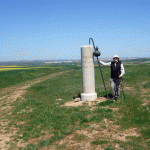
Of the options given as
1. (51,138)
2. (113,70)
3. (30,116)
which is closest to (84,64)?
(113,70)

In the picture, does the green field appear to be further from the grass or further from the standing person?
the grass

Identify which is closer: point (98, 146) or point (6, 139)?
point (98, 146)

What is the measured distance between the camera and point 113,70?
11.2m

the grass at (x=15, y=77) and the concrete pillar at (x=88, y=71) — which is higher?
the concrete pillar at (x=88, y=71)

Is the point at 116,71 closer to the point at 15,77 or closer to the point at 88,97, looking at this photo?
the point at 88,97

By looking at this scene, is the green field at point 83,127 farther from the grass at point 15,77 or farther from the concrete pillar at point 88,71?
the grass at point 15,77

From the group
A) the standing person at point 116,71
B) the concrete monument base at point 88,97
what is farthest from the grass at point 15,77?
the standing person at point 116,71

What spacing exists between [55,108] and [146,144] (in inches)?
241

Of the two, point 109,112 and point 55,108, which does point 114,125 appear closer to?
point 109,112

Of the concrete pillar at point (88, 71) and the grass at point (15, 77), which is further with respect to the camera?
the grass at point (15, 77)

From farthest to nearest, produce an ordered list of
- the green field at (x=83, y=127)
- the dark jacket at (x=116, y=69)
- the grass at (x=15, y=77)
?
the grass at (x=15, y=77), the dark jacket at (x=116, y=69), the green field at (x=83, y=127)

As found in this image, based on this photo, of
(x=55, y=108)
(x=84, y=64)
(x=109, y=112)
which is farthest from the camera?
(x=84, y=64)

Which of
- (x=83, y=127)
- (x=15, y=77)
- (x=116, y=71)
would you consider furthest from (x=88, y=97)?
(x=15, y=77)

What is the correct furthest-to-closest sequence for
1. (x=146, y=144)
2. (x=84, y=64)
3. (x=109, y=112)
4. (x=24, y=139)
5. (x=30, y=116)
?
1. (x=84, y=64)
2. (x=30, y=116)
3. (x=109, y=112)
4. (x=24, y=139)
5. (x=146, y=144)
